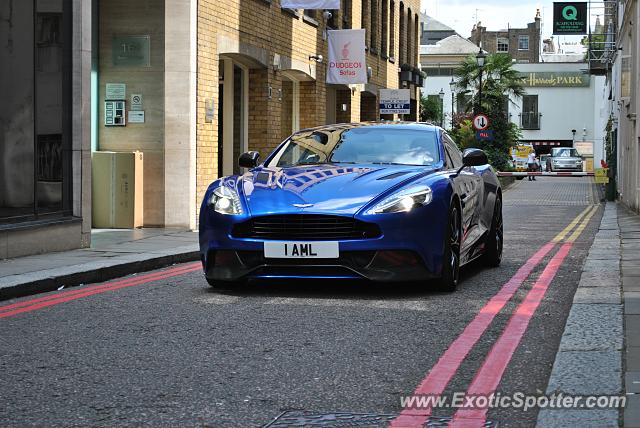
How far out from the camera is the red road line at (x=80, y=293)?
7898 millimetres

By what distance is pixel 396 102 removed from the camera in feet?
104

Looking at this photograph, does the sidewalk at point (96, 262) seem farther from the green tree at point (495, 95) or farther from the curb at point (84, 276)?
the green tree at point (495, 95)

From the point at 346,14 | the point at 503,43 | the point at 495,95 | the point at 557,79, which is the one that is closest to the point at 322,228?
the point at 346,14

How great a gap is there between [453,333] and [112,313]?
7.93 feet

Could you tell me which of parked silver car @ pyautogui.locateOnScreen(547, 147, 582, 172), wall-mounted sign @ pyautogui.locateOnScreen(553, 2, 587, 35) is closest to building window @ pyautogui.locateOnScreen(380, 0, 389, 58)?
wall-mounted sign @ pyautogui.locateOnScreen(553, 2, 587, 35)

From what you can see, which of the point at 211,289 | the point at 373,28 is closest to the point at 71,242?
the point at 211,289

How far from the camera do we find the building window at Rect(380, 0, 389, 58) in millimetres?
35844

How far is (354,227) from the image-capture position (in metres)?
7.91

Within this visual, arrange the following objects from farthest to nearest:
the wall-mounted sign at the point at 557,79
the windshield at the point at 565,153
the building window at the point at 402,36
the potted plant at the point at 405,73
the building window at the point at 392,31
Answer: the wall-mounted sign at the point at 557,79, the windshield at the point at 565,153, the building window at the point at 402,36, the potted plant at the point at 405,73, the building window at the point at 392,31

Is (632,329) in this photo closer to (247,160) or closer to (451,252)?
(451,252)

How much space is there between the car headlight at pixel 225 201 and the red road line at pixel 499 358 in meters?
2.23

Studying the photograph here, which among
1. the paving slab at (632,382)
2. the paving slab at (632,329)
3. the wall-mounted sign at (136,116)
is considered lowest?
the paving slab at (632,382)

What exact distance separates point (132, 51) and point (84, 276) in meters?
8.09

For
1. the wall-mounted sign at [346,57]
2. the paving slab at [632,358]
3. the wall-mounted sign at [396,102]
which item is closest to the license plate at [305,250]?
the paving slab at [632,358]
